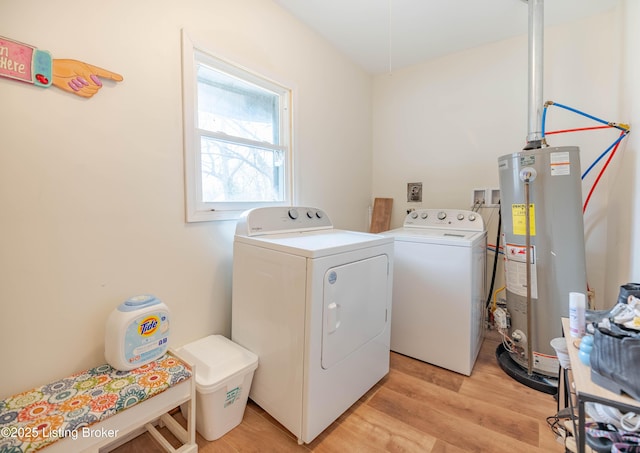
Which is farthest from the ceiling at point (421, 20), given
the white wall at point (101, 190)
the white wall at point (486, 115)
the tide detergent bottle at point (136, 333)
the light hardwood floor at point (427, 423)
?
the light hardwood floor at point (427, 423)

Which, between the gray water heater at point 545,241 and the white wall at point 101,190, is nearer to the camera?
the white wall at point 101,190

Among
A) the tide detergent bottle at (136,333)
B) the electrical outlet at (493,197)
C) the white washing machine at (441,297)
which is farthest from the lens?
the electrical outlet at (493,197)

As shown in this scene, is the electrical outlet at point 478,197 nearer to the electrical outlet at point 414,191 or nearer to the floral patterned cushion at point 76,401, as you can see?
the electrical outlet at point 414,191

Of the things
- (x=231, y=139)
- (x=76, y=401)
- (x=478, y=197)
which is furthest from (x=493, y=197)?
(x=76, y=401)

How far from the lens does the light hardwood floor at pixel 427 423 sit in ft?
4.35

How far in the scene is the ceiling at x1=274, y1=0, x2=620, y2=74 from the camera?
1956 millimetres

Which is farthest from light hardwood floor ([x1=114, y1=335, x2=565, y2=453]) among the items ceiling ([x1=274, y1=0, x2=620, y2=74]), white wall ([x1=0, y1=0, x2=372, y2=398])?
ceiling ([x1=274, y1=0, x2=620, y2=74])

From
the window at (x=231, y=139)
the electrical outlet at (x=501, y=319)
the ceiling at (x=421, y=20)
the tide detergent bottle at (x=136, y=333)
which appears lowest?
the electrical outlet at (x=501, y=319)

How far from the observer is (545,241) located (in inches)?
66.6

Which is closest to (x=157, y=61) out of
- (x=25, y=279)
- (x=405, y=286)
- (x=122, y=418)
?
(x=25, y=279)

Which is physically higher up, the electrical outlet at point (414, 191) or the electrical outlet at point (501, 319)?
the electrical outlet at point (414, 191)

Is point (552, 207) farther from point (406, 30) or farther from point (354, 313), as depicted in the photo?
point (406, 30)

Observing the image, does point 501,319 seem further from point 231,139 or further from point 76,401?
point 76,401

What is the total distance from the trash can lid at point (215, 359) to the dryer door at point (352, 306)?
427 mm
